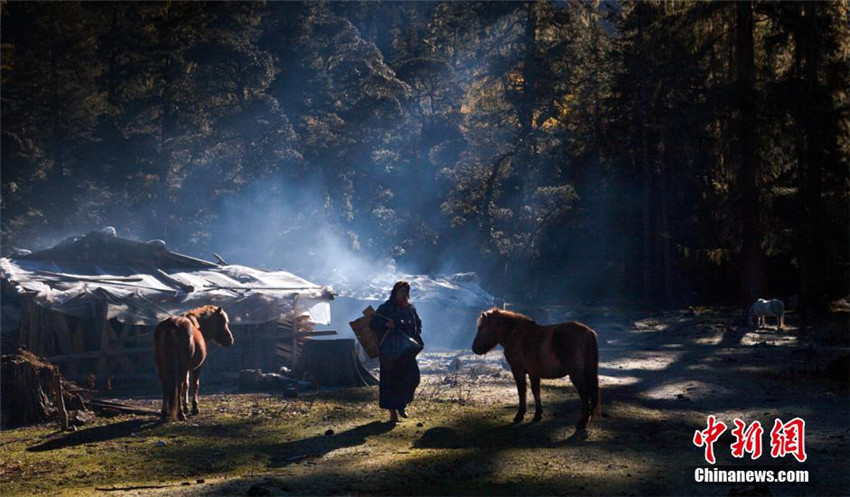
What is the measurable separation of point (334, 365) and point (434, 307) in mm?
12153

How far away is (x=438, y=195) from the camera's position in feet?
161

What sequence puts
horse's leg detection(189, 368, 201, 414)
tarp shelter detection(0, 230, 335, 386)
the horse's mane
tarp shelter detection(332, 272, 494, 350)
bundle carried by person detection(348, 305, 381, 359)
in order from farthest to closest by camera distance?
tarp shelter detection(332, 272, 494, 350), tarp shelter detection(0, 230, 335, 386), horse's leg detection(189, 368, 201, 414), the horse's mane, bundle carried by person detection(348, 305, 381, 359)

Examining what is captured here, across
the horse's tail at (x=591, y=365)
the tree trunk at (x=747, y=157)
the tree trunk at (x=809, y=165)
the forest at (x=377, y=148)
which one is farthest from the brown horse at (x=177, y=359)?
→ the forest at (x=377, y=148)

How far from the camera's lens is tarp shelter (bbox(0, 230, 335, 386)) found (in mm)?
18453

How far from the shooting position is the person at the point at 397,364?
43.9 ft

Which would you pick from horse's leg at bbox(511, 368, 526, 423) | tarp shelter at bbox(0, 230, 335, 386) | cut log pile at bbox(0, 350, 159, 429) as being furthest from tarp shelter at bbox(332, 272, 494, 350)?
horse's leg at bbox(511, 368, 526, 423)

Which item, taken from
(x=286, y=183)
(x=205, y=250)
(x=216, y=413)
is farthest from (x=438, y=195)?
(x=216, y=413)

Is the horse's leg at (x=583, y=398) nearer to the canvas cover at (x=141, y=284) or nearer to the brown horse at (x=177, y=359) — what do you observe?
the brown horse at (x=177, y=359)

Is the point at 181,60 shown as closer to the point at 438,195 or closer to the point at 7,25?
the point at 7,25

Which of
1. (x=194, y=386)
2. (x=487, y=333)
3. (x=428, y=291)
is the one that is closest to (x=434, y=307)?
(x=428, y=291)

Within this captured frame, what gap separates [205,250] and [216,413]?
93.8 ft

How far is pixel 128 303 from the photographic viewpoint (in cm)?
1886

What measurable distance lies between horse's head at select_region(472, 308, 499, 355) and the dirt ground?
3.71ft

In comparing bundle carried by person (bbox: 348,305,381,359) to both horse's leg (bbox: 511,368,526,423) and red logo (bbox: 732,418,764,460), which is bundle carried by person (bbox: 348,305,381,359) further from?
red logo (bbox: 732,418,764,460)
